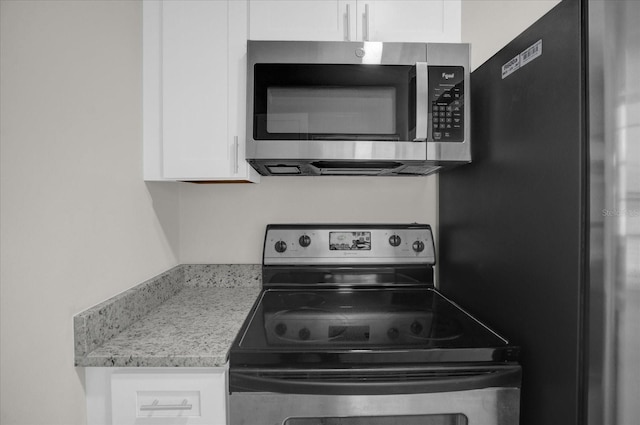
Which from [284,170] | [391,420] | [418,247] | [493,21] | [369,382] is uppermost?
[493,21]

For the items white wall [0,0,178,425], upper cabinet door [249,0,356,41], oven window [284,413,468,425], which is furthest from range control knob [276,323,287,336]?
upper cabinet door [249,0,356,41]

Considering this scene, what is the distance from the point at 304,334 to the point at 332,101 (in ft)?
2.47

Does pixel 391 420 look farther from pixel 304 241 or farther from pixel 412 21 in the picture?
pixel 412 21

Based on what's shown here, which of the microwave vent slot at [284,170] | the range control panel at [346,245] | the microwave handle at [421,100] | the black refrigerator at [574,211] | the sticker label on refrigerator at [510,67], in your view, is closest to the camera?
the black refrigerator at [574,211]

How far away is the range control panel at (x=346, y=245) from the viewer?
5.11 feet

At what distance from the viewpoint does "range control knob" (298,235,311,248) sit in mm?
1563

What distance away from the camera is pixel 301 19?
4.10 ft

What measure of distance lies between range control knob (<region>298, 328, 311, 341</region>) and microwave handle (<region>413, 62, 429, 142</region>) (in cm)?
71

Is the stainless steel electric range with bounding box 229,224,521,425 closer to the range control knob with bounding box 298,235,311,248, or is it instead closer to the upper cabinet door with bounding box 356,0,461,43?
the range control knob with bounding box 298,235,311,248

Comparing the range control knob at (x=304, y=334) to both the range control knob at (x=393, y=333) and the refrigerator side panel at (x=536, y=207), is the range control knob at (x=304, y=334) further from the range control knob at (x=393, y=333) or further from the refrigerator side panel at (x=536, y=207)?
the refrigerator side panel at (x=536, y=207)

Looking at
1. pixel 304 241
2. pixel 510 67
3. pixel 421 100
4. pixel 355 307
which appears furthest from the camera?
pixel 304 241

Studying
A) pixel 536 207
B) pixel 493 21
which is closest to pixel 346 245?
pixel 536 207

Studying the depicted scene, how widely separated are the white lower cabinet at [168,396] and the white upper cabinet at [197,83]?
25.0 inches

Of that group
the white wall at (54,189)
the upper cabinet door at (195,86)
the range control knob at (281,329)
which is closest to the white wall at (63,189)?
the white wall at (54,189)
